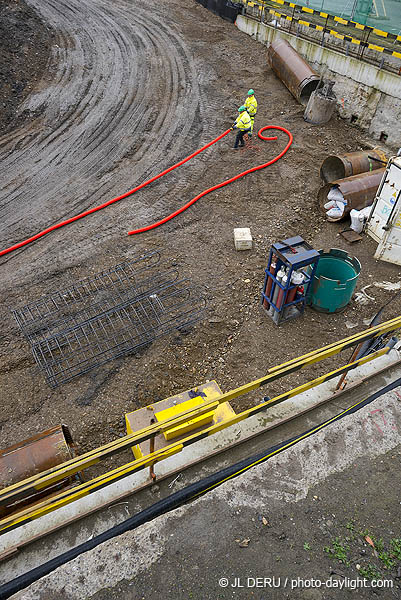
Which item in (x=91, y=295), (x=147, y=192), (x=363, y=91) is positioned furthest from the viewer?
(x=363, y=91)

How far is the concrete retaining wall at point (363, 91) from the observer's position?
1323 cm

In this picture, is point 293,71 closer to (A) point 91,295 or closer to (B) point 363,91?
(B) point 363,91

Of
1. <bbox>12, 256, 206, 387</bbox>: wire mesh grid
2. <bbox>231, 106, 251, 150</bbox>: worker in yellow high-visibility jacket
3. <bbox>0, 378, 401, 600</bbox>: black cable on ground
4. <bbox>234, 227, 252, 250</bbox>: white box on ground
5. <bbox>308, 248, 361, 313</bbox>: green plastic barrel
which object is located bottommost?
<bbox>12, 256, 206, 387</bbox>: wire mesh grid

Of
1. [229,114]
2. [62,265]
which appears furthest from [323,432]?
[229,114]

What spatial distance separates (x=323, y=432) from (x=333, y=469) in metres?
0.42

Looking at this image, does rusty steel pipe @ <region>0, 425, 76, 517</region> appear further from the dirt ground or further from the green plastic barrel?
the green plastic barrel

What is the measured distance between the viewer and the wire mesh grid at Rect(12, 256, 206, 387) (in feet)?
24.5

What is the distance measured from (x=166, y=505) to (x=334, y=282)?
522 centimetres

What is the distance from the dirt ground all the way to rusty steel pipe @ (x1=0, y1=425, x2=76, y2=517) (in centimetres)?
171

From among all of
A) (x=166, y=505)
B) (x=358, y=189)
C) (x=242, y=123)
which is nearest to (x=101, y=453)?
(x=166, y=505)

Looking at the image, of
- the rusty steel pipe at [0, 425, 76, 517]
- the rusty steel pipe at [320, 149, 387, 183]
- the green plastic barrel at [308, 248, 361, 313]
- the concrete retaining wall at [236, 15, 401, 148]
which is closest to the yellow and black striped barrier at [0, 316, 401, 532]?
the rusty steel pipe at [0, 425, 76, 517]

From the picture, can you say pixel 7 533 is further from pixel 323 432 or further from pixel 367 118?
pixel 367 118

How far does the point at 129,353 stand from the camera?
7574 mm

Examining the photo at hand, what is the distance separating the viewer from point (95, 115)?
14242mm
